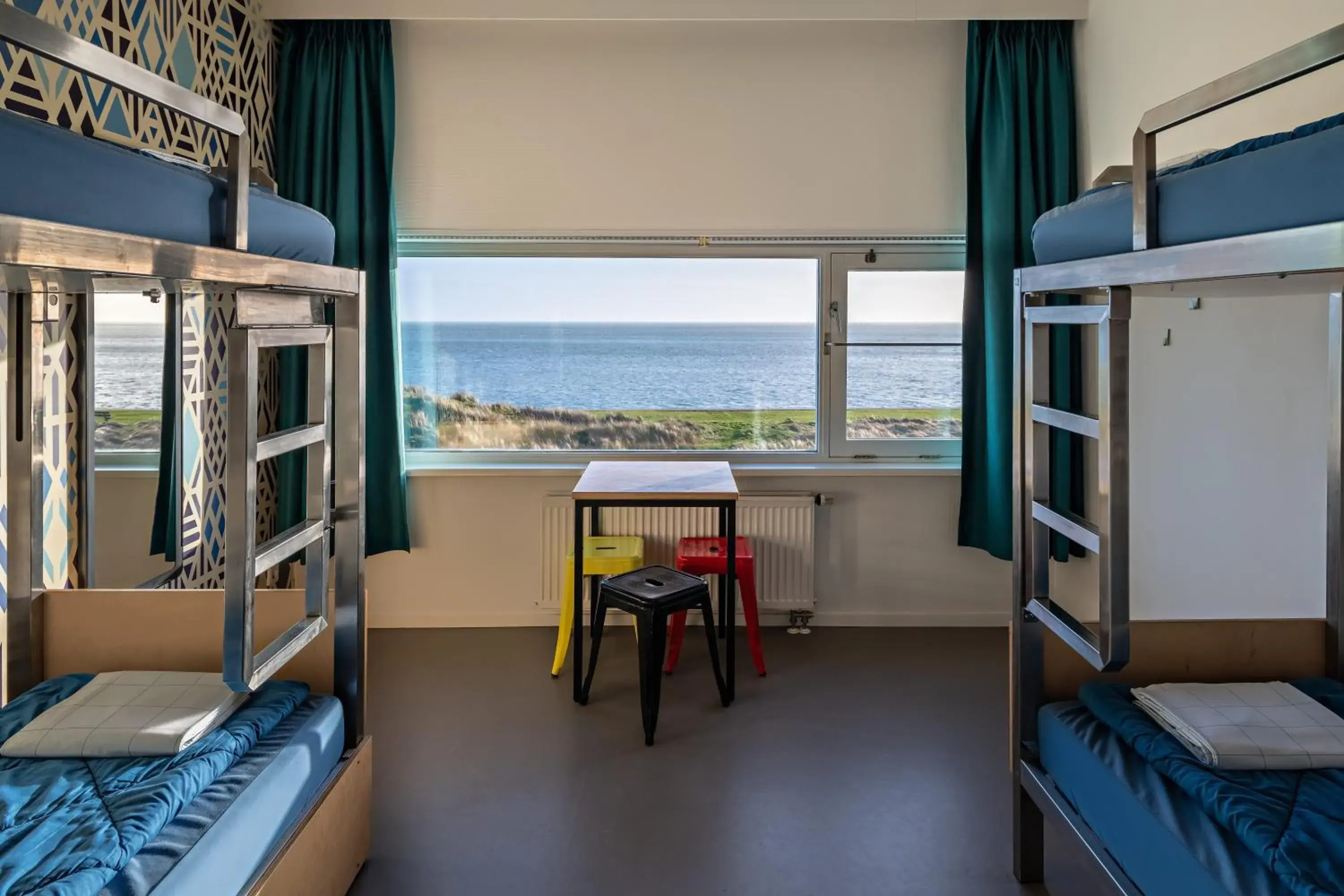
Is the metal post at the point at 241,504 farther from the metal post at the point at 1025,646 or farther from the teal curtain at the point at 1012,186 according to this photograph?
the teal curtain at the point at 1012,186

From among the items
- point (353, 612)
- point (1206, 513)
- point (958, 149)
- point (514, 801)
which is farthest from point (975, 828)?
point (958, 149)

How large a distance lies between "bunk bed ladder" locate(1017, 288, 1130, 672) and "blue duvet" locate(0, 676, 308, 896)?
5.45 feet

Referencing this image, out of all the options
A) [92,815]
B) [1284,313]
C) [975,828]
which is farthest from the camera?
[1284,313]

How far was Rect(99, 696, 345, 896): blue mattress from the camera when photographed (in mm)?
1405

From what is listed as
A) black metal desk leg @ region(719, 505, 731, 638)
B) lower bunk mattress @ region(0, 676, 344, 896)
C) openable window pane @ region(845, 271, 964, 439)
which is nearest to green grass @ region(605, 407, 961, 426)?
openable window pane @ region(845, 271, 964, 439)

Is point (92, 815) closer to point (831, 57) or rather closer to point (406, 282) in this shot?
point (406, 282)

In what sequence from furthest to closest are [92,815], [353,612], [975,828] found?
1. [975,828]
2. [353,612]
3. [92,815]

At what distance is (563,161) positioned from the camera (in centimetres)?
384

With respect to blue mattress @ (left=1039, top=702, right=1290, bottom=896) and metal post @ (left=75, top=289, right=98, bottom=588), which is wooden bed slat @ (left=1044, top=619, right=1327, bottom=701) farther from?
metal post @ (left=75, top=289, right=98, bottom=588)

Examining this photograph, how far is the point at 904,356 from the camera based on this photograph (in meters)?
4.09

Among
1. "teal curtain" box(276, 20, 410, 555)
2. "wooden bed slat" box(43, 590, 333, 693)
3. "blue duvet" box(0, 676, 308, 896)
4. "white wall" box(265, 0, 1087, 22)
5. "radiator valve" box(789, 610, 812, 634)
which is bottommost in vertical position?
"radiator valve" box(789, 610, 812, 634)

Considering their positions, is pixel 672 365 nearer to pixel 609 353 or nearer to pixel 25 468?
pixel 609 353

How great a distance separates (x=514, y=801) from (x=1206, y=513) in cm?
242

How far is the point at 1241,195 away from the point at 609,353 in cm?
313
